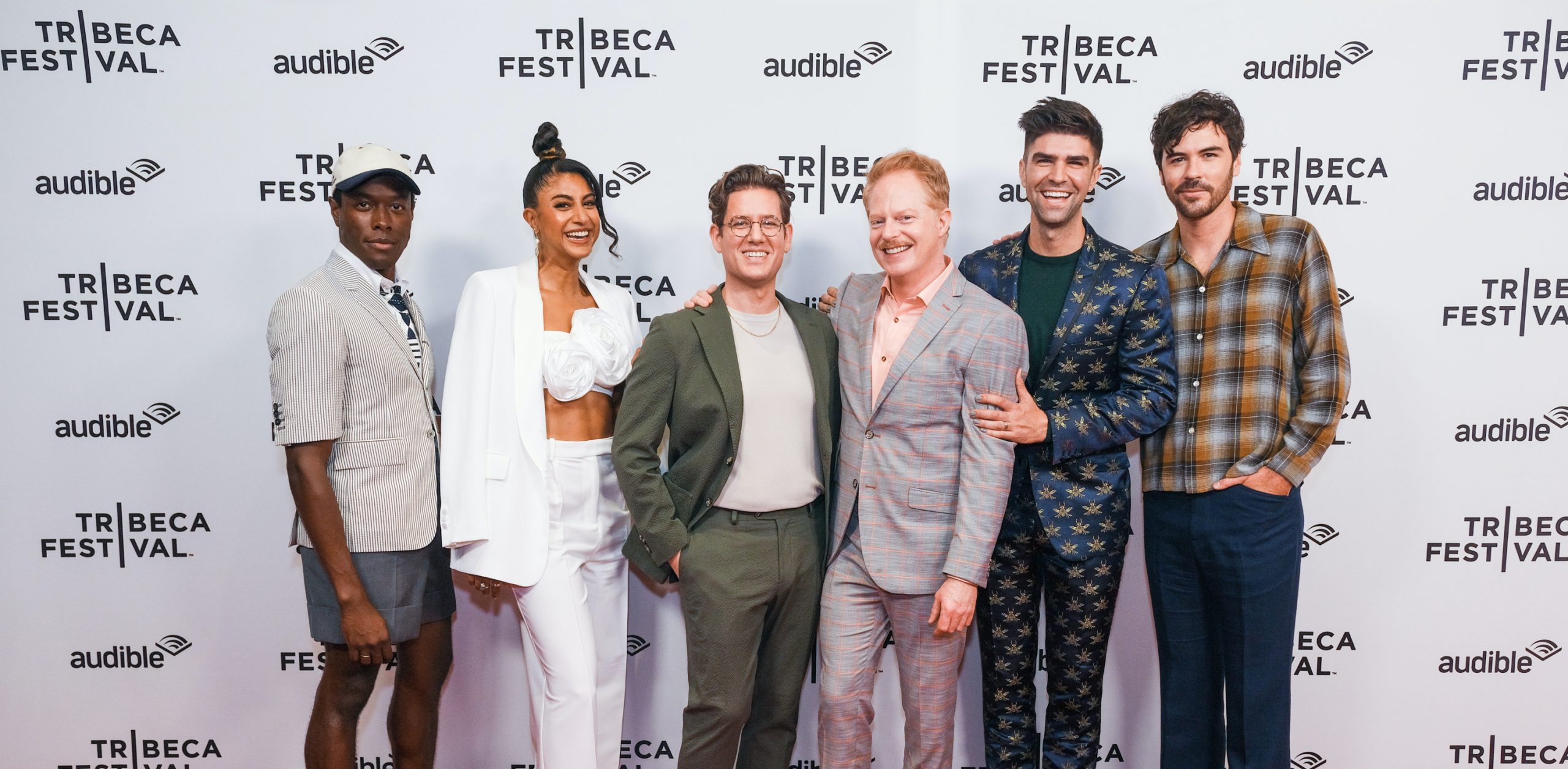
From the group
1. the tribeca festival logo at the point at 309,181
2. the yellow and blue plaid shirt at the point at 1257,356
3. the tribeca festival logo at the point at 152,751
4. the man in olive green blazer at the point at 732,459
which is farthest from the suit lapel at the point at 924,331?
the tribeca festival logo at the point at 152,751

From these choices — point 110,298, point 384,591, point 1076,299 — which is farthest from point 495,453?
point 110,298

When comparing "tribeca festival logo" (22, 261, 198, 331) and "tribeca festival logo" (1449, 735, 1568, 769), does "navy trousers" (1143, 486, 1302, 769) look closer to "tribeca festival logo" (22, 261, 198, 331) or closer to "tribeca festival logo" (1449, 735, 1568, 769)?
"tribeca festival logo" (1449, 735, 1568, 769)

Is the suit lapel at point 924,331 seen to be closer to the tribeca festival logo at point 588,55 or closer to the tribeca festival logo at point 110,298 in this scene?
the tribeca festival logo at point 588,55

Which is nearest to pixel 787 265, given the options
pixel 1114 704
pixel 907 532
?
pixel 907 532

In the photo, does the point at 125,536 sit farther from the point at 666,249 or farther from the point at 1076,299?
the point at 1076,299

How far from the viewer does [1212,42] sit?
9.78 ft

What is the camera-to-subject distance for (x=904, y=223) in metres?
2.18

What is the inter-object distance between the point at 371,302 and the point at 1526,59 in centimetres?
422

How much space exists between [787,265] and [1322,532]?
239cm

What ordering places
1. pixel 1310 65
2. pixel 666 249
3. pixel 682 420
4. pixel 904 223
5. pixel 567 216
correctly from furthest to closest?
1. pixel 666 249
2. pixel 1310 65
3. pixel 567 216
4. pixel 682 420
5. pixel 904 223

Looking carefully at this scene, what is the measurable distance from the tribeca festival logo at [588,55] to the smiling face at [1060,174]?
1500mm

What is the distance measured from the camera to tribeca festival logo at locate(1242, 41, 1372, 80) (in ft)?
9.75

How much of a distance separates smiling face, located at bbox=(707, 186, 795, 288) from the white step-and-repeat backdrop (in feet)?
2.67

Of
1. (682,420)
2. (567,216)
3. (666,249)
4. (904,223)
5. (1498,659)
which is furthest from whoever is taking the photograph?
(1498,659)
